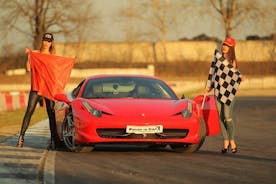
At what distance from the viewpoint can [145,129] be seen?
39.6 feet

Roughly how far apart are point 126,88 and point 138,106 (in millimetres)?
936

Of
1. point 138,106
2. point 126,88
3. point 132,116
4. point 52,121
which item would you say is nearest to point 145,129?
point 132,116

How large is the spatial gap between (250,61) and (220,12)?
16.3ft

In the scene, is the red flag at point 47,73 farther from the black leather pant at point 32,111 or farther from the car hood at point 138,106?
the car hood at point 138,106

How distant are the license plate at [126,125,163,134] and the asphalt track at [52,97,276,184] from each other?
1.07ft

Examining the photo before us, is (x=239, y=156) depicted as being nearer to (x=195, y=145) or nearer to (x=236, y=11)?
(x=195, y=145)

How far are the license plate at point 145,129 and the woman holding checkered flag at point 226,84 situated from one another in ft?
4.03

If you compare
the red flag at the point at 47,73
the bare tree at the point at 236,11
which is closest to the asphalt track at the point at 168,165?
the red flag at the point at 47,73

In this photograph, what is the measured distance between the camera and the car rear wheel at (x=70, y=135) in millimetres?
12500

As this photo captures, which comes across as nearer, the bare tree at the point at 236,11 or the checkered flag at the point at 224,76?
the checkered flag at the point at 224,76

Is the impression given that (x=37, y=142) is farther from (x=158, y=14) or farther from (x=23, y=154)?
(x=158, y=14)

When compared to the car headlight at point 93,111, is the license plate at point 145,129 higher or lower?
lower

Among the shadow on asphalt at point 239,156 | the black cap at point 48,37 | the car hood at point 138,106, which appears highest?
the black cap at point 48,37

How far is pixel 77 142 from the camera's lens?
1236 cm
